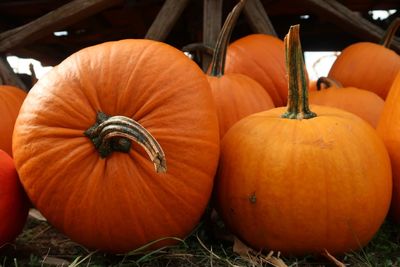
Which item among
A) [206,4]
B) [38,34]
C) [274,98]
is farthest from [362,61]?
[38,34]

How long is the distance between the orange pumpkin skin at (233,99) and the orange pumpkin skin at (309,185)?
0.53 meters

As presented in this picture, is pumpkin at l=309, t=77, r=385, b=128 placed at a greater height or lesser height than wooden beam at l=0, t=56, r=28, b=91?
greater

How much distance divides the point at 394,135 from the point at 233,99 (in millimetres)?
664

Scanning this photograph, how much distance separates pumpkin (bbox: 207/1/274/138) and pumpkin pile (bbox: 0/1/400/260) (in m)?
0.51

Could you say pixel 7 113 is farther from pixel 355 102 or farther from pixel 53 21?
pixel 355 102

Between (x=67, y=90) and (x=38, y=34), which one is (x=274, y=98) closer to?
(x=67, y=90)

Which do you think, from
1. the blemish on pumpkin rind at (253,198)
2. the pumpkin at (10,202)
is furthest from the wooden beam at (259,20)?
the pumpkin at (10,202)

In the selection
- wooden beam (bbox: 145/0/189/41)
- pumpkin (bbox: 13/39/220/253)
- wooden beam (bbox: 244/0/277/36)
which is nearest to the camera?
pumpkin (bbox: 13/39/220/253)

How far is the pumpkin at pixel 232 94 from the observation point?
6.40 feet

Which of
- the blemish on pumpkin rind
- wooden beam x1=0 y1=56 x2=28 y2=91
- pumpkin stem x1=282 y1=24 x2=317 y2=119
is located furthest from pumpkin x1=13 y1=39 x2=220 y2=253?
wooden beam x1=0 y1=56 x2=28 y2=91

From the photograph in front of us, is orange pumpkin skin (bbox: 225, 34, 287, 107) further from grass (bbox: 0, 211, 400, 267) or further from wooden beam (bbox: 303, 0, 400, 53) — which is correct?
grass (bbox: 0, 211, 400, 267)

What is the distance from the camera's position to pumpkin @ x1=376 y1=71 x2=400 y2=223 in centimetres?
155

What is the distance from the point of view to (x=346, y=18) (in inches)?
114

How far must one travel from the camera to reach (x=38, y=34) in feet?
9.59
